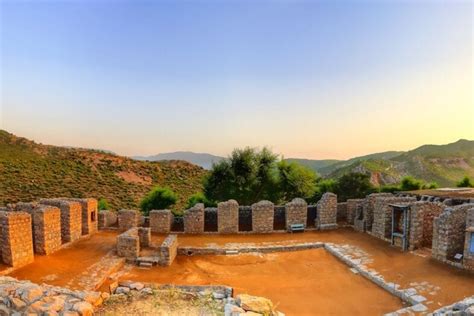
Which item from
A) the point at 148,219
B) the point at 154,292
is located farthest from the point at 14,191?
the point at 154,292

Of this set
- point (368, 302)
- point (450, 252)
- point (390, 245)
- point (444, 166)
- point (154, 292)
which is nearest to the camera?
point (154, 292)

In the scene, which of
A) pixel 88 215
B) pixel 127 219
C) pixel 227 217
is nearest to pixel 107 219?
pixel 127 219

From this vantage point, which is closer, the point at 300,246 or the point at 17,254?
the point at 17,254

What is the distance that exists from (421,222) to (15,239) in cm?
1446

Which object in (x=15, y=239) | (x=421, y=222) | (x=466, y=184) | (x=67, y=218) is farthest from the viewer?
(x=466, y=184)

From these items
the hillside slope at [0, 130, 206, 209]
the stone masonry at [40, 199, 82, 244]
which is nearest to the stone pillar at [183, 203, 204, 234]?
the stone masonry at [40, 199, 82, 244]

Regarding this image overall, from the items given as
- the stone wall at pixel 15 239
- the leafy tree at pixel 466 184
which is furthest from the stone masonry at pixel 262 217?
the leafy tree at pixel 466 184

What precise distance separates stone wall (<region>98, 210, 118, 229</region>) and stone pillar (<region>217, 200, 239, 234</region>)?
20.7 feet

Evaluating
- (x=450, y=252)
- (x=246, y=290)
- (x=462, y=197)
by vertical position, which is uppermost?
(x=462, y=197)

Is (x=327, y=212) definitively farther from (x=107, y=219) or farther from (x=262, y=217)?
(x=107, y=219)

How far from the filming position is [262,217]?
51.3 ft

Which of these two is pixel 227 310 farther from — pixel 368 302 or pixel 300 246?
pixel 300 246

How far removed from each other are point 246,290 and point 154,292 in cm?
381

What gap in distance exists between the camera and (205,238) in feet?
48.2
